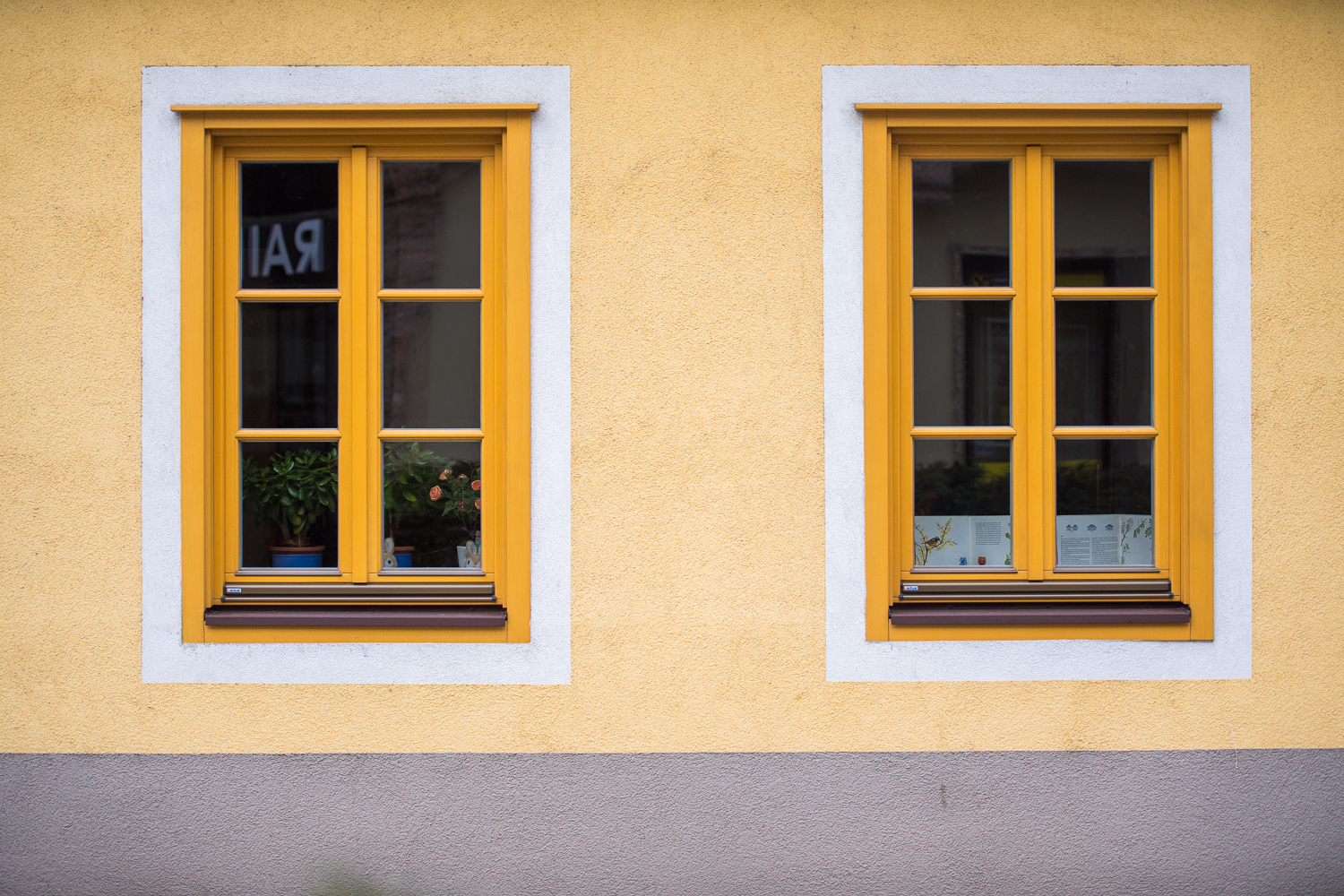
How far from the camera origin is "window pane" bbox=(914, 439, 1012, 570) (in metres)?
3.46

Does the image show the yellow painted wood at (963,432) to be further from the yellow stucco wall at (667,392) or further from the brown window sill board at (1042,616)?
the brown window sill board at (1042,616)

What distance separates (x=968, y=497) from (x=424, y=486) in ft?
7.09

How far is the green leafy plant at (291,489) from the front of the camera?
11.3ft

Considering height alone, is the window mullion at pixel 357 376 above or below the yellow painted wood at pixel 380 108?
below

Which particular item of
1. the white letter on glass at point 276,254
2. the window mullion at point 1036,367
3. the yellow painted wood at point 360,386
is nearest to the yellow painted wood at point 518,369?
the yellow painted wood at point 360,386

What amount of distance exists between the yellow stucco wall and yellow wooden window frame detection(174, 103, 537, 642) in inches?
8.2

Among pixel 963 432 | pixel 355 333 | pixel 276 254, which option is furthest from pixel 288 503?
pixel 963 432

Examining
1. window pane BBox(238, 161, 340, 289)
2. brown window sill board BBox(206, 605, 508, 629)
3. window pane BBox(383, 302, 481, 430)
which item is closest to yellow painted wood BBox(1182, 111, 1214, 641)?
brown window sill board BBox(206, 605, 508, 629)

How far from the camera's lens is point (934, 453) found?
11.4ft

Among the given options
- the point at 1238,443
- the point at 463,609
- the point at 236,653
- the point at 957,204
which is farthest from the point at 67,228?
the point at 1238,443

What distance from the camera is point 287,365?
3.44 m

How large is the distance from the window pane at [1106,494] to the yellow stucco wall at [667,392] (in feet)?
1.29

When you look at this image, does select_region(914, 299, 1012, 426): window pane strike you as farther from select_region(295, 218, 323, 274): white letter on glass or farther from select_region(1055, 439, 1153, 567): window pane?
select_region(295, 218, 323, 274): white letter on glass

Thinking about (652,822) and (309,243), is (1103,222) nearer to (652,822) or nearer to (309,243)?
(652,822)
